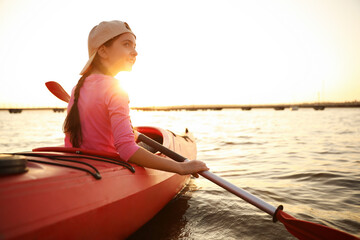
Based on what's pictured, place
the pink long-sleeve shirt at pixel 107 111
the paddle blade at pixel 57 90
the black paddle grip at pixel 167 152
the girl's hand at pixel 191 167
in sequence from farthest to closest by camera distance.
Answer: the paddle blade at pixel 57 90 → the black paddle grip at pixel 167 152 → the girl's hand at pixel 191 167 → the pink long-sleeve shirt at pixel 107 111

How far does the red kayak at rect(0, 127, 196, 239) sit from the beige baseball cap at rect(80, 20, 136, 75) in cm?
81

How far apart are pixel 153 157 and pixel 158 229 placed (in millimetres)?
1125

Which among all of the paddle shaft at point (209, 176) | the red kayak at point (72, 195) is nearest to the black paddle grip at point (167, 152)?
the paddle shaft at point (209, 176)

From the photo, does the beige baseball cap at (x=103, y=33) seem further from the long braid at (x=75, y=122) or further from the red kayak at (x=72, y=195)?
the red kayak at (x=72, y=195)

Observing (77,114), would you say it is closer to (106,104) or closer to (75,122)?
(75,122)

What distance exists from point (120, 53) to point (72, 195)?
1178 millimetres

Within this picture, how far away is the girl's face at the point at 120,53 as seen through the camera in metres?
2.09

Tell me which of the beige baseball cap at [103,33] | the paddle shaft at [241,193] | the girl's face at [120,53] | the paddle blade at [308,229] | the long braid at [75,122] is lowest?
the paddle blade at [308,229]

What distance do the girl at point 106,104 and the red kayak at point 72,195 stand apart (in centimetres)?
15

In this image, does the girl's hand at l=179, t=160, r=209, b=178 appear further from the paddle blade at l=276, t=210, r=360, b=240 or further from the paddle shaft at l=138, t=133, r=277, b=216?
the paddle blade at l=276, t=210, r=360, b=240

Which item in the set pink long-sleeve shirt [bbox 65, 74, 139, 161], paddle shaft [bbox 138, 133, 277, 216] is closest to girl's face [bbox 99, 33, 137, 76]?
pink long-sleeve shirt [bbox 65, 74, 139, 161]

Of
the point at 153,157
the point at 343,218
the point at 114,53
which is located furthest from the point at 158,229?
the point at 343,218

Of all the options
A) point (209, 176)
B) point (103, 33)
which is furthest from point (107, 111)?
point (209, 176)

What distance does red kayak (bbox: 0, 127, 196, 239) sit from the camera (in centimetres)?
124
